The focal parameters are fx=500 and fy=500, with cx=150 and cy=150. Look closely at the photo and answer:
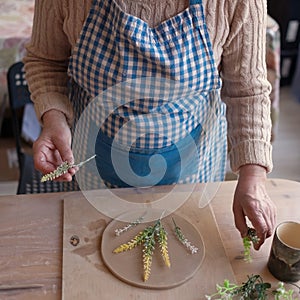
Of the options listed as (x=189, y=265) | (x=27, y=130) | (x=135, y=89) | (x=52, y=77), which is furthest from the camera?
(x=27, y=130)

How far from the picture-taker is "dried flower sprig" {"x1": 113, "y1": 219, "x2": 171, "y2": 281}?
857 millimetres

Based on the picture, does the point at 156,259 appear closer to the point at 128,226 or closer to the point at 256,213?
the point at 128,226

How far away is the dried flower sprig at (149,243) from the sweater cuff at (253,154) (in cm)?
20

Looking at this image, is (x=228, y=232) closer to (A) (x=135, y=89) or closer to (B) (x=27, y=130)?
(A) (x=135, y=89)

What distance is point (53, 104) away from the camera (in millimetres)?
1030

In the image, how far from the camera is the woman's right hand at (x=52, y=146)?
94cm

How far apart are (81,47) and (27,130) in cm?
87

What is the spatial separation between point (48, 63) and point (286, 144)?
5.09 feet

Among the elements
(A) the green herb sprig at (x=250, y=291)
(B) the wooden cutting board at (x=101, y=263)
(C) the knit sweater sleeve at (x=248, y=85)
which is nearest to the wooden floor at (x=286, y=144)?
(B) the wooden cutting board at (x=101, y=263)

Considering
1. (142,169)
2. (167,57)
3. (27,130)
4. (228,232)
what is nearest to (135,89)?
(167,57)

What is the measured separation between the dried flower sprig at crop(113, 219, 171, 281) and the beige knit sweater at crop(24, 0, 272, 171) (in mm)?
209

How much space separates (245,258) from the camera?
0.89 meters

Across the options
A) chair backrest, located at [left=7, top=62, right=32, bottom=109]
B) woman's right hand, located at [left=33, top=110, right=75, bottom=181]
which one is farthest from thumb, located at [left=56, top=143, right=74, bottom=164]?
chair backrest, located at [left=7, top=62, right=32, bottom=109]

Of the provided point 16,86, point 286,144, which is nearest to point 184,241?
point 16,86
